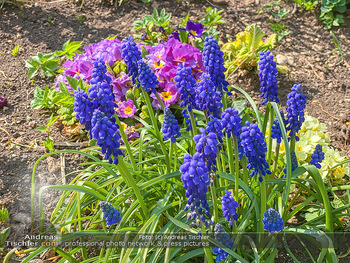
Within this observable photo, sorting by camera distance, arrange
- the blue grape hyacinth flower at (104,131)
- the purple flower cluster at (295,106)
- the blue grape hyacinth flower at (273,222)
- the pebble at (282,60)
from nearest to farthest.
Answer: the blue grape hyacinth flower at (104,131) → the blue grape hyacinth flower at (273,222) → the purple flower cluster at (295,106) → the pebble at (282,60)

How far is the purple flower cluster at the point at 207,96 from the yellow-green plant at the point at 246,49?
2289 millimetres

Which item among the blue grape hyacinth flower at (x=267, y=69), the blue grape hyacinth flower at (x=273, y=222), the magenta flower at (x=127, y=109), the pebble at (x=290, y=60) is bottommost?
the magenta flower at (x=127, y=109)

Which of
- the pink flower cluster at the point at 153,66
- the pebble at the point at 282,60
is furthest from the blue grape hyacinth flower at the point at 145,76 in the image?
the pebble at the point at 282,60

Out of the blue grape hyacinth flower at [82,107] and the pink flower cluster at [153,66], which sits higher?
the blue grape hyacinth flower at [82,107]

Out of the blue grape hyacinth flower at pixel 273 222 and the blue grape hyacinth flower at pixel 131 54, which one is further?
the blue grape hyacinth flower at pixel 131 54

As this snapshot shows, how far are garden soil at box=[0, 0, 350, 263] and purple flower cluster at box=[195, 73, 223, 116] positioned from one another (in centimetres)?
144

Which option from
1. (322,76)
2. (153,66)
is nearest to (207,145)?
(153,66)

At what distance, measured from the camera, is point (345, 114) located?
458cm

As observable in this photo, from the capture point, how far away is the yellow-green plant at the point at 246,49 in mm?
4844

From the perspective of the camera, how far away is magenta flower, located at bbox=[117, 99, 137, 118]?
4109 millimetres

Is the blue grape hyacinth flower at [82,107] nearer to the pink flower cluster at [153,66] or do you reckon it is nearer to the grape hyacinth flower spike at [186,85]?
the grape hyacinth flower spike at [186,85]

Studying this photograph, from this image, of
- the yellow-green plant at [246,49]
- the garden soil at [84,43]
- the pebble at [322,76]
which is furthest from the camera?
the pebble at [322,76]

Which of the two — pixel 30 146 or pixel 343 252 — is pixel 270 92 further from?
pixel 30 146

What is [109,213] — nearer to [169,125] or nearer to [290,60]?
[169,125]
